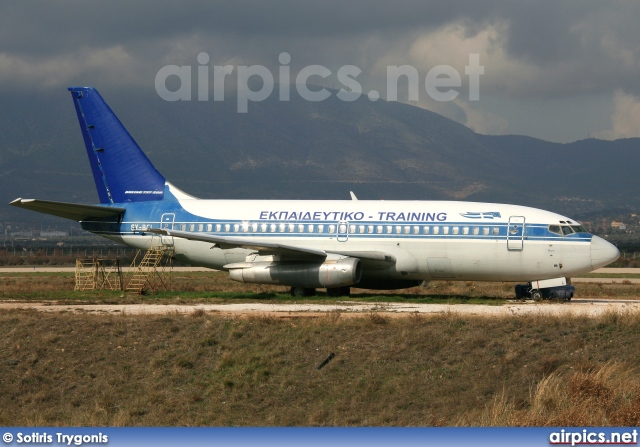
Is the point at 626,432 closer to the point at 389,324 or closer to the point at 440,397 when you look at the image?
the point at 440,397

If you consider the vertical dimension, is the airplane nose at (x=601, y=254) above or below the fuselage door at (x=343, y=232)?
below

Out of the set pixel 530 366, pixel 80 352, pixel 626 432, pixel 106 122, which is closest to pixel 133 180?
pixel 106 122

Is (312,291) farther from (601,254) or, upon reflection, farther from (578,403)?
(578,403)

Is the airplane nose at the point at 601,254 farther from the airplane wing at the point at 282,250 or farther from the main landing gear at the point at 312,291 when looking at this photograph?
the main landing gear at the point at 312,291

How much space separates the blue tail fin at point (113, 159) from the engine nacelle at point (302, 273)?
6.84 m

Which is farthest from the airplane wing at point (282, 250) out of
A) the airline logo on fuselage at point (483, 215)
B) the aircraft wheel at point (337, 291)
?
the airline logo on fuselage at point (483, 215)

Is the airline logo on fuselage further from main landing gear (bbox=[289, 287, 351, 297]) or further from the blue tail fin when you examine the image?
the blue tail fin

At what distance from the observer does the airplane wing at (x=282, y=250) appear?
38281mm

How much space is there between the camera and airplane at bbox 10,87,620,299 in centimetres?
3775

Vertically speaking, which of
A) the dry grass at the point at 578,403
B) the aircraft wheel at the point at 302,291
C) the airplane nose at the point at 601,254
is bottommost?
the dry grass at the point at 578,403

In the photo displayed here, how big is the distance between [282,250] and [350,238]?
3.09 meters

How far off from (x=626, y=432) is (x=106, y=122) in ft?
117

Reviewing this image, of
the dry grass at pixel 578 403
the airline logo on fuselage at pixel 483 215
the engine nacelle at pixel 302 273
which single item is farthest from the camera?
the airline logo on fuselage at pixel 483 215

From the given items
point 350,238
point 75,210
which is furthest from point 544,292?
point 75,210
